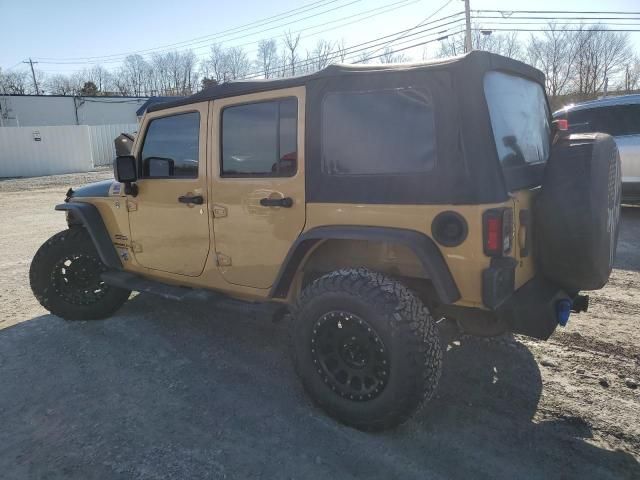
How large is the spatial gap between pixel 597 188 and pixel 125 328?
3.74m

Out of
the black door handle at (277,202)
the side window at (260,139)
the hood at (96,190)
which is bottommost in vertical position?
the hood at (96,190)

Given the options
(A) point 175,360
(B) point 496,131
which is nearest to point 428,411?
(B) point 496,131

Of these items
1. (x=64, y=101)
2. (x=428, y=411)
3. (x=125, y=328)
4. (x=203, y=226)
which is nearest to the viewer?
(x=428, y=411)

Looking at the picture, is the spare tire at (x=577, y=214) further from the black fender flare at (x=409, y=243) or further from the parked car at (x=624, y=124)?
the parked car at (x=624, y=124)

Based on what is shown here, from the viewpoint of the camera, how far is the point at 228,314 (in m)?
4.48

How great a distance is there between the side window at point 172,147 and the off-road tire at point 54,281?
3.45 feet

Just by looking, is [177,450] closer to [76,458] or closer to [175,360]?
[76,458]

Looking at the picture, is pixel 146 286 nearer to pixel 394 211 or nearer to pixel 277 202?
pixel 277 202

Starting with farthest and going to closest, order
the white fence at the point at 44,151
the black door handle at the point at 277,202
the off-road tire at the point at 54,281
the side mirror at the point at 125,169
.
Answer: the white fence at the point at 44,151, the off-road tire at the point at 54,281, the side mirror at the point at 125,169, the black door handle at the point at 277,202

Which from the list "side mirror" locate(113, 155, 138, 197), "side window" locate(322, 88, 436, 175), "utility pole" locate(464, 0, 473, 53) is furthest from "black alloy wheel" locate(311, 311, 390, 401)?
"utility pole" locate(464, 0, 473, 53)

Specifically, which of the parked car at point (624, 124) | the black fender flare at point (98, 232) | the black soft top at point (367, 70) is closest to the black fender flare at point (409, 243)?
the black soft top at point (367, 70)

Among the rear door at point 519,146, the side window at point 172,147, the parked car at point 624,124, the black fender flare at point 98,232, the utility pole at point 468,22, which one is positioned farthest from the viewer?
the utility pole at point 468,22

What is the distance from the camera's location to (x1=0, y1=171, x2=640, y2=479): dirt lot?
2.40 metres

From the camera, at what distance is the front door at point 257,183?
296 cm
